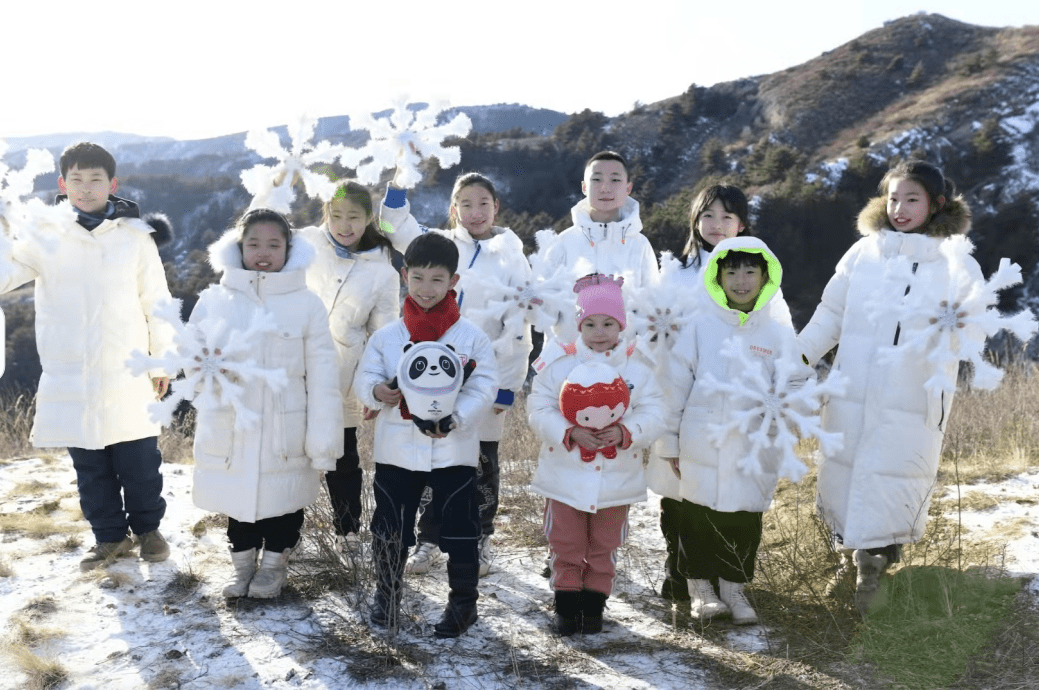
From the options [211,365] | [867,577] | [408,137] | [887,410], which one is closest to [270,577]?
[211,365]

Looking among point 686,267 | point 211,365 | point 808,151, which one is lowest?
point 211,365

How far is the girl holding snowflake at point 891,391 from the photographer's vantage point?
329cm

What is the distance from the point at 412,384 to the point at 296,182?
56.8 inches

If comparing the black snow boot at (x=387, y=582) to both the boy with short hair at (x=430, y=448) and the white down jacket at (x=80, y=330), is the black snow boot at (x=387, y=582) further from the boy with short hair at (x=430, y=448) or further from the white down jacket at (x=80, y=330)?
the white down jacket at (x=80, y=330)

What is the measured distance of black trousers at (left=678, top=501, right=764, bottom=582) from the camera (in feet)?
11.0

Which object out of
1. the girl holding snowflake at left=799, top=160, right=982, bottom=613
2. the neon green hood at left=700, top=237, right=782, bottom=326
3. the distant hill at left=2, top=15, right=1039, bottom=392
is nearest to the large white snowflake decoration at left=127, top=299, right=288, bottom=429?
the neon green hood at left=700, top=237, right=782, bottom=326

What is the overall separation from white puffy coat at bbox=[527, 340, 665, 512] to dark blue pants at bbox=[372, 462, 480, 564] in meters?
0.32

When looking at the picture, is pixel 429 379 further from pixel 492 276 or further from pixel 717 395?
pixel 717 395

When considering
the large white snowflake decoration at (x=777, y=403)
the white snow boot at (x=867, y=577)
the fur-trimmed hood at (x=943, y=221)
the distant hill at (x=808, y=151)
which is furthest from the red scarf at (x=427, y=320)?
the distant hill at (x=808, y=151)

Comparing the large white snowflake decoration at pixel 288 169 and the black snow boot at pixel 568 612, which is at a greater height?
the large white snowflake decoration at pixel 288 169

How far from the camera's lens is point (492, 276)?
11.9 feet

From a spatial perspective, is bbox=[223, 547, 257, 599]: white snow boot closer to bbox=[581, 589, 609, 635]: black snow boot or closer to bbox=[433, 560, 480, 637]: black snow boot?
bbox=[433, 560, 480, 637]: black snow boot

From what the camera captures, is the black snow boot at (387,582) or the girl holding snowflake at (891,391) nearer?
the black snow boot at (387,582)

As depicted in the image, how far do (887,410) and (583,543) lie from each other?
140 centimetres
